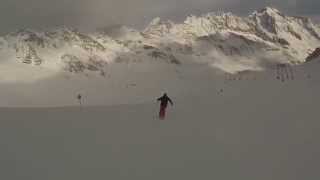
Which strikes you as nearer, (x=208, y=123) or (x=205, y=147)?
(x=205, y=147)

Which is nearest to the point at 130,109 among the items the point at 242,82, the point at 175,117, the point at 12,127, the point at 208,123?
the point at 175,117

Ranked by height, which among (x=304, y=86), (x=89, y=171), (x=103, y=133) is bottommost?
(x=89, y=171)

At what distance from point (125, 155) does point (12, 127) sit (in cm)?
393

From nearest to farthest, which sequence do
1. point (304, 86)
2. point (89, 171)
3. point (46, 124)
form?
1. point (89, 171)
2. point (46, 124)
3. point (304, 86)

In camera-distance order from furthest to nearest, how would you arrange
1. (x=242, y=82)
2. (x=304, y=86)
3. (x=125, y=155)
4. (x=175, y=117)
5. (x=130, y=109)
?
(x=242, y=82) < (x=304, y=86) < (x=130, y=109) < (x=175, y=117) < (x=125, y=155)

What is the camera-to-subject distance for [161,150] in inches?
487

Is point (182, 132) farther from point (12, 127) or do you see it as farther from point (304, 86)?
point (304, 86)

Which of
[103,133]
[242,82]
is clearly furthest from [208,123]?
[242,82]

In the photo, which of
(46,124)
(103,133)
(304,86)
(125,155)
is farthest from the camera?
(304,86)

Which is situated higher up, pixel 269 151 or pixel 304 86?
pixel 304 86

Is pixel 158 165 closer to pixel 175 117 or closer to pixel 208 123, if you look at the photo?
pixel 208 123

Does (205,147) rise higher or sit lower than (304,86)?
lower

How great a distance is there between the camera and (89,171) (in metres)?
10.8

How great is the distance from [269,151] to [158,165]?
2.44 meters
